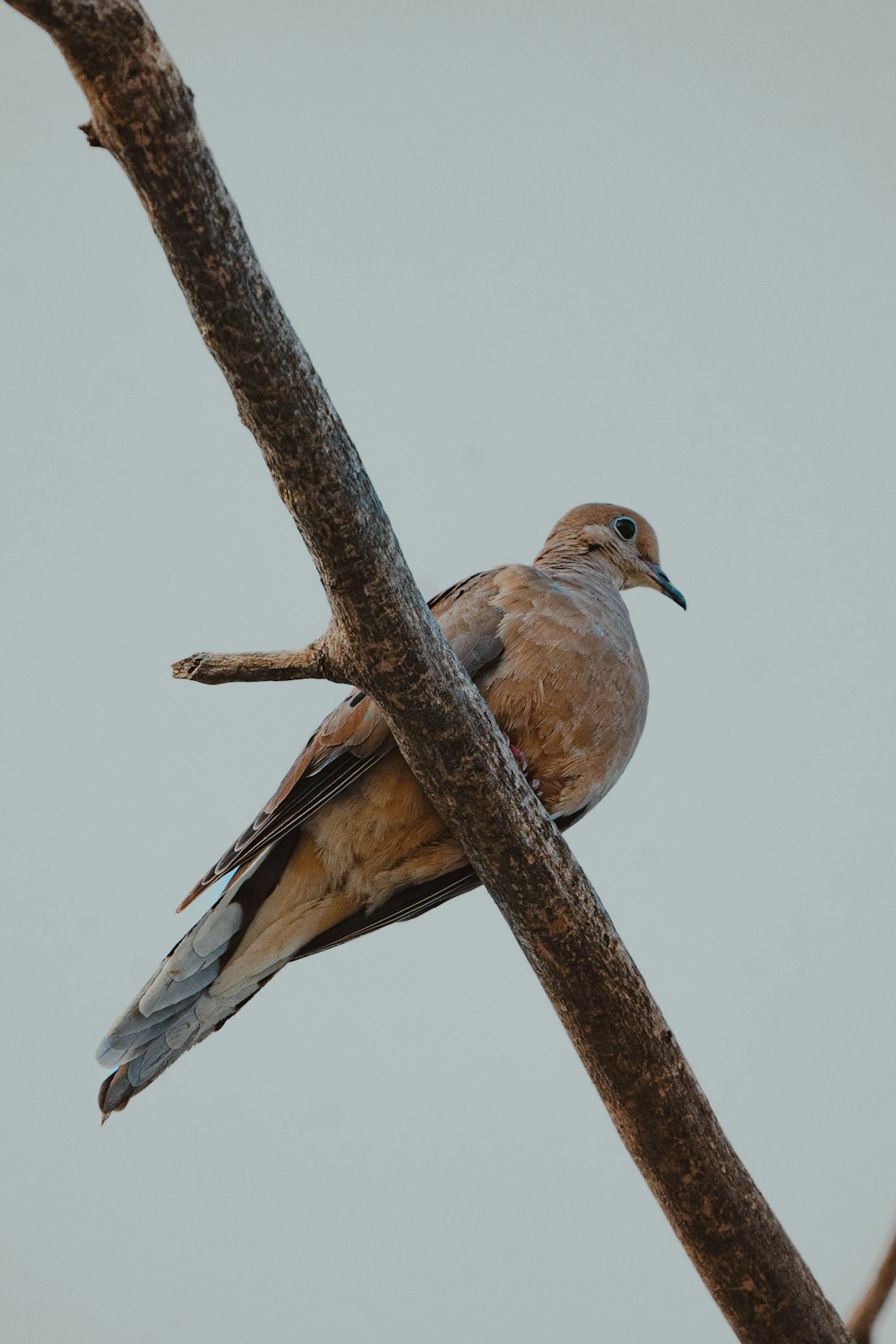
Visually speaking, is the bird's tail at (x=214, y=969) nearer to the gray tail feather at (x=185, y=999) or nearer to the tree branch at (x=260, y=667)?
the gray tail feather at (x=185, y=999)

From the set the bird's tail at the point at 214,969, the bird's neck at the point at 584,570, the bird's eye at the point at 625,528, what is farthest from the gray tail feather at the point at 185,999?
the bird's eye at the point at 625,528

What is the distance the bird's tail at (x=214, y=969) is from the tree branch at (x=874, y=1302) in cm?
181

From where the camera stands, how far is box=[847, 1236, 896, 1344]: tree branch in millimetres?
2605

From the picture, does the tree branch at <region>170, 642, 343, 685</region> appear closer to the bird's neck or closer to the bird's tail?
the bird's tail

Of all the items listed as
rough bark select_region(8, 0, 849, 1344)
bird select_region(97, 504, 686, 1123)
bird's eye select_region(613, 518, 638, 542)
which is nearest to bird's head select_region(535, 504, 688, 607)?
bird's eye select_region(613, 518, 638, 542)

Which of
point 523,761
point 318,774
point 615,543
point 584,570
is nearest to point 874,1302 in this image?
point 523,761

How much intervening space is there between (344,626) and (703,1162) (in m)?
1.63

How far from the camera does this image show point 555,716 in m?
3.73

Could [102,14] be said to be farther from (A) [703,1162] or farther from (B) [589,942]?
(A) [703,1162]

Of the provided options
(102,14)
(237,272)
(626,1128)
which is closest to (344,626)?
(237,272)

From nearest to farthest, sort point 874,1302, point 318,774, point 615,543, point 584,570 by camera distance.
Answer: point 874,1302 → point 318,774 → point 584,570 → point 615,543

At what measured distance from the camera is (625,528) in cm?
514

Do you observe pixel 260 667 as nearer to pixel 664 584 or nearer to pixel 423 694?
pixel 423 694

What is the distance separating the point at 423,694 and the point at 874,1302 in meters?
1.66
